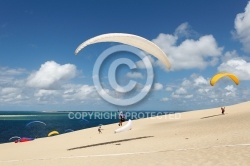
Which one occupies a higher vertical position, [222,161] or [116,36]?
[116,36]

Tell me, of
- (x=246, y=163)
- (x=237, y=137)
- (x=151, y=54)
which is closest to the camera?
(x=246, y=163)

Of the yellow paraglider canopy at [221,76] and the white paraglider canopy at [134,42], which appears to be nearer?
the white paraglider canopy at [134,42]

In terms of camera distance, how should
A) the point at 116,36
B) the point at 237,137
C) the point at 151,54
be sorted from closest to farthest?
the point at 237,137
the point at 116,36
the point at 151,54

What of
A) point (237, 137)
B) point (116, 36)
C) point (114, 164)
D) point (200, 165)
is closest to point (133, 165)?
point (114, 164)

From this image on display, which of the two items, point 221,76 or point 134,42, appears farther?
point 221,76

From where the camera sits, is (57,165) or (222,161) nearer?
(222,161)

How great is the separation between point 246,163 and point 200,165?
5.59 ft

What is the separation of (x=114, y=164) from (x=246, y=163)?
5544mm

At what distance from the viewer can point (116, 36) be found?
64.4 ft

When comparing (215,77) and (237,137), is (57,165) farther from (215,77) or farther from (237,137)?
(215,77)

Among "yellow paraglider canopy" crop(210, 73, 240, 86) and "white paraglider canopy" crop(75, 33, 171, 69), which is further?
"yellow paraglider canopy" crop(210, 73, 240, 86)

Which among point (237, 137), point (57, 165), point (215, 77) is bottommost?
point (57, 165)

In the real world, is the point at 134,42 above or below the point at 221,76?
above

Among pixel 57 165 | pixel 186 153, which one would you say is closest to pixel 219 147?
pixel 186 153
